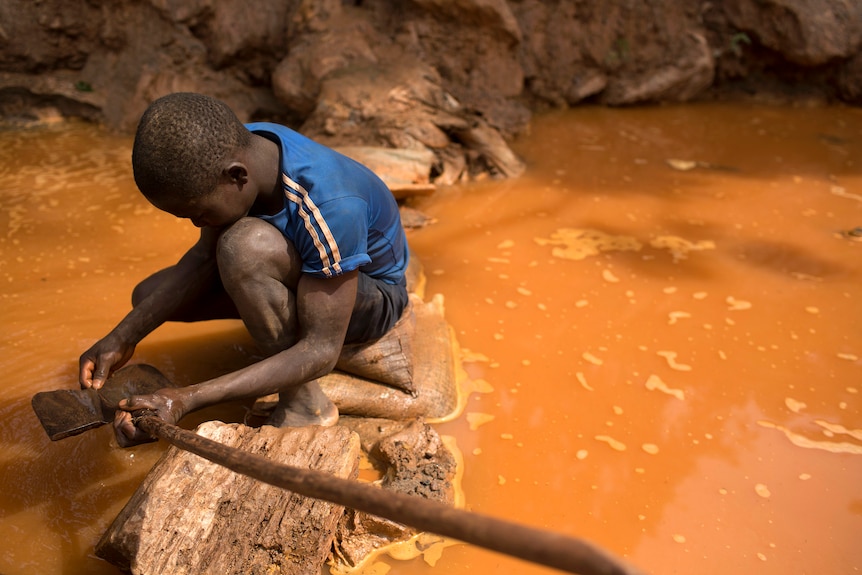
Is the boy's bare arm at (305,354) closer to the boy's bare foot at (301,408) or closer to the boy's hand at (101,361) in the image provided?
the boy's bare foot at (301,408)

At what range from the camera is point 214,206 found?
1803 mm

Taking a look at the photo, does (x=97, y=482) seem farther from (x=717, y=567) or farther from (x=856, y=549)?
(x=856, y=549)

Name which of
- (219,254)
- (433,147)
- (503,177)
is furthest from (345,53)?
(219,254)

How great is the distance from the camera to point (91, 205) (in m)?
3.97

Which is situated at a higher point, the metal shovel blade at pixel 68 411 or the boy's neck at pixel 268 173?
the boy's neck at pixel 268 173

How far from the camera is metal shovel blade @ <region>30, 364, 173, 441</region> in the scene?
1844 millimetres

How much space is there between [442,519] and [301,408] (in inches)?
49.7

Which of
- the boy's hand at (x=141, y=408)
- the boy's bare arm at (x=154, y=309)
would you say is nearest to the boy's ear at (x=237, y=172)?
the boy's bare arm at (x=154, y=309)

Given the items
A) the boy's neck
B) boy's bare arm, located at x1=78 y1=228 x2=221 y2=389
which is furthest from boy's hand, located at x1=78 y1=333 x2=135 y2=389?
the boy's neck

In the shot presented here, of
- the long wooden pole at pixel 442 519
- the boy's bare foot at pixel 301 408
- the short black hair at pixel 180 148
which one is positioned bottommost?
the boy's bare foot at pixel 301 408

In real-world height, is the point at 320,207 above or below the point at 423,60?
above

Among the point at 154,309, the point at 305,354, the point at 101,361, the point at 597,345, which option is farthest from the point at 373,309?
the point at 597,345

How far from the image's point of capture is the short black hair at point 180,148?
1.67 meters

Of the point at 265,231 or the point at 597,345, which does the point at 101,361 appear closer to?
the point at 265,231
